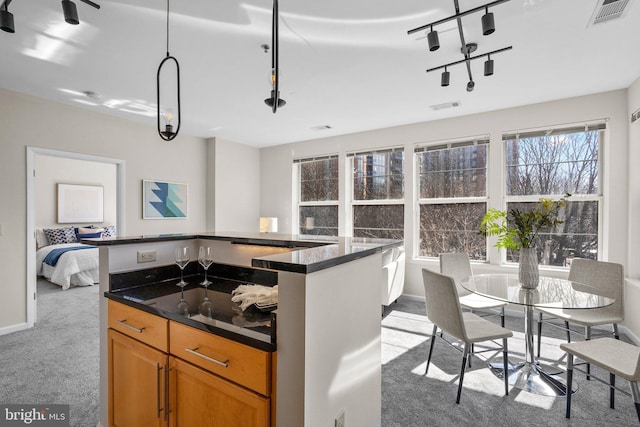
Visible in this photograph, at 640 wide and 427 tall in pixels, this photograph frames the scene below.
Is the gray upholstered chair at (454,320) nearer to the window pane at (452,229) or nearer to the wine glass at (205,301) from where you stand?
the wine glass at (205,301)

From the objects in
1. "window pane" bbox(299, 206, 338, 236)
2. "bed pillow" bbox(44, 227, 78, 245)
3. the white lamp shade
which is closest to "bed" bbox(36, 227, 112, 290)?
"bed pillow" bbox(44, 227, 78, 245)

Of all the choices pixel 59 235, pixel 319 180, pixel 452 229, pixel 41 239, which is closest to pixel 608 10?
pixel 452 229

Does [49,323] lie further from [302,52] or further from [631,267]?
[631,267]

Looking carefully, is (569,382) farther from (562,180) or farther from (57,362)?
(57,362)

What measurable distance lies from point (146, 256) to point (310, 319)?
1.33 metres

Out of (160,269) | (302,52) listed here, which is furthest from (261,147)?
(160,269)

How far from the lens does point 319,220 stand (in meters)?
5.76

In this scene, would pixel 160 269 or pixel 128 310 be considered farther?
pixel 160 269

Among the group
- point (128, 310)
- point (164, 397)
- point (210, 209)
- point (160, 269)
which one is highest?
point (210, 209)

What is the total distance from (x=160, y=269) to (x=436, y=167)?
4016 millimetres

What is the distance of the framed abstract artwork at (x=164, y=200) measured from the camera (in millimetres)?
4684

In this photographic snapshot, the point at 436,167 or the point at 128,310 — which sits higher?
the point at 436,167

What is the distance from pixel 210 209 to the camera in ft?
18.1

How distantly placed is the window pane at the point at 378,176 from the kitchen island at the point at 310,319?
3273 millimetres
